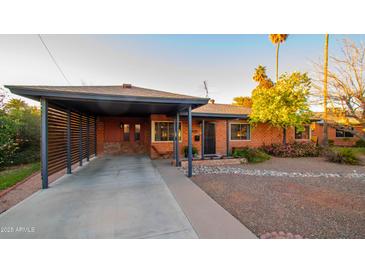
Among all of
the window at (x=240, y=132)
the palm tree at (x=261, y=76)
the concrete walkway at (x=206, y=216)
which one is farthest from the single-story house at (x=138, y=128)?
A: the palm tree at (x=261, y=76)

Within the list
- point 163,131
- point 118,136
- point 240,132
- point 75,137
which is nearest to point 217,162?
point 163,131

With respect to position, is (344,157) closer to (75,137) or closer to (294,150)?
(294,150)

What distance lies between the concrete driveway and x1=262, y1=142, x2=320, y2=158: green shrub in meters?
9.06

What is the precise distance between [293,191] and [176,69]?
937 cm

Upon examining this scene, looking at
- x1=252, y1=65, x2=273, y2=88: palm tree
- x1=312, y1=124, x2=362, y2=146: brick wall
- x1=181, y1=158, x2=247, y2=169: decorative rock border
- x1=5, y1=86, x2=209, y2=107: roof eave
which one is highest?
x1=252, y1=65, x2=273, y2=88: palm tree

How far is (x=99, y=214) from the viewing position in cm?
265

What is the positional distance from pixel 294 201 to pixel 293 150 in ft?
26.2

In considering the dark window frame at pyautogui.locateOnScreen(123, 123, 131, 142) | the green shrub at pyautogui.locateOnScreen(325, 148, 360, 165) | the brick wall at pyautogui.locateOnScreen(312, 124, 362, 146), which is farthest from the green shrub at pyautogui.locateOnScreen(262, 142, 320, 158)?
the dark window frame at pyautogui.locateOnScreen(123, 123, 131, 142)

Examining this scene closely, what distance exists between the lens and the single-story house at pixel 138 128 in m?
4.48

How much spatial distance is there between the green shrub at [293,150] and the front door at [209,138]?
13.3 ft

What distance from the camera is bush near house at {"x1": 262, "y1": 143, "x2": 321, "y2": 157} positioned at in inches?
375

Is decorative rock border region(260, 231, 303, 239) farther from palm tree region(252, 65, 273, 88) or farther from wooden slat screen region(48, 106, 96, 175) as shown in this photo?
palm tree region(252, 65, 273, 88)

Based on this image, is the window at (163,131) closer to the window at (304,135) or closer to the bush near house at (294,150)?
the bush near house at (294,150)
